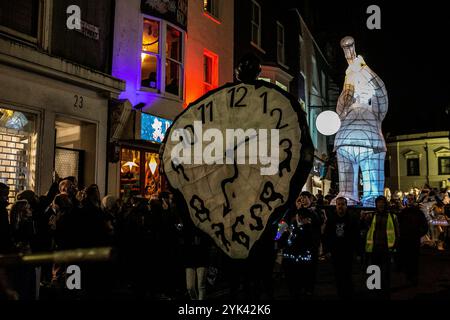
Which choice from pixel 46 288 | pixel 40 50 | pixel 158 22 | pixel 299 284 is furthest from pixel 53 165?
pixel 299 284

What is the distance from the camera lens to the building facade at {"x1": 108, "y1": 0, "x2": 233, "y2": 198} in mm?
12844

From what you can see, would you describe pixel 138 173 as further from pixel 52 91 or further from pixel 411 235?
pixel 411 235

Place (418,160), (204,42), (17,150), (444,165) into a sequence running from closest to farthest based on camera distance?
(17,150) < (204,42) < (444,165) < (418,160)

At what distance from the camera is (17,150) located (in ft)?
33.7

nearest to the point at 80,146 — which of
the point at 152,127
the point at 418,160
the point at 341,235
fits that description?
the point at 152,127

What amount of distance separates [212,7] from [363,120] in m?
9.68

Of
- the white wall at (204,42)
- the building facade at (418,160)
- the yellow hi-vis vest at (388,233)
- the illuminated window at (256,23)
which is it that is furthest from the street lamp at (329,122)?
the building facade at (418,160)

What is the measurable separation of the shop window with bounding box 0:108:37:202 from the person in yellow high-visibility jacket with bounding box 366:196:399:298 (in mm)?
7098

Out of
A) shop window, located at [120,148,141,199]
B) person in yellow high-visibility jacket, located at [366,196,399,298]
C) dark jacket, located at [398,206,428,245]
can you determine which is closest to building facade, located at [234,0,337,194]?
shop window, located at [120,148,141,199]

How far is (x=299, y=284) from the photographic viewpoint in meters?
6.98

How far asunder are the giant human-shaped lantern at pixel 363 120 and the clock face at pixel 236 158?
857 centimetres

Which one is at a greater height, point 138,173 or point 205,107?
point 138,173

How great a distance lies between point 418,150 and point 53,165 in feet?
178
